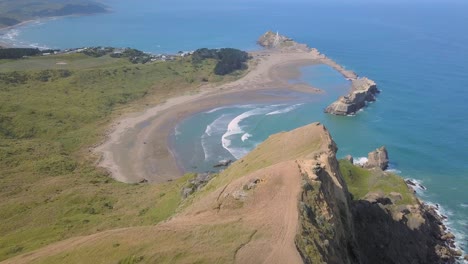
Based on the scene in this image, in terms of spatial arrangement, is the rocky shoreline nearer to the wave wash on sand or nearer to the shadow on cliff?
the shadow on cliff

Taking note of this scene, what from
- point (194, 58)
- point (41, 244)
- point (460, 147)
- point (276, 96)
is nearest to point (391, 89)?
point (276, 96)

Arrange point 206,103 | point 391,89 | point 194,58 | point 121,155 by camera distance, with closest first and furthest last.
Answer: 1. point 121,155
2. point 206,103
3. point 391,89
4. point 194,58

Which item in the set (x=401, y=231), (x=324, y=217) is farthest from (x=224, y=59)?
(x=324, y=217)

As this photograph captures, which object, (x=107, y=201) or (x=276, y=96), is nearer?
(x=107, y=201)

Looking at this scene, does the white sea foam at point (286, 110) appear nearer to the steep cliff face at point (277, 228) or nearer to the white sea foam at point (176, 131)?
the white sea foam at point (176, 131)

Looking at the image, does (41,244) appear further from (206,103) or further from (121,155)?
(206,103)

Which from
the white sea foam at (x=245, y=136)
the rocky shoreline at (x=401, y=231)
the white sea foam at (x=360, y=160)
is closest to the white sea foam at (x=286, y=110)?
the white sea foam at (x=245, y=136)

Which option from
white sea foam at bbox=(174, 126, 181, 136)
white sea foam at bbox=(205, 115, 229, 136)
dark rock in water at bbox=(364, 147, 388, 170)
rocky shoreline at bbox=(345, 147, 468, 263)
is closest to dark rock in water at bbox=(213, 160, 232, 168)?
white sea foam at bbox=(205, 115, 229, 136)
